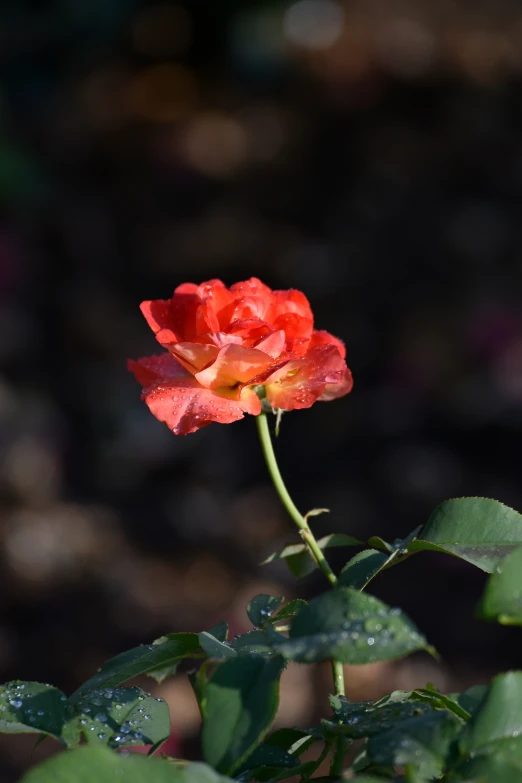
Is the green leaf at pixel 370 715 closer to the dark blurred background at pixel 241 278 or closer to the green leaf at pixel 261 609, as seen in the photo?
the green leaf at pixel 261 609

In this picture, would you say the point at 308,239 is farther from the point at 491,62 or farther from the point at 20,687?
the point at 20,687

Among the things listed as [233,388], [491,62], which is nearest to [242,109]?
[491,62]

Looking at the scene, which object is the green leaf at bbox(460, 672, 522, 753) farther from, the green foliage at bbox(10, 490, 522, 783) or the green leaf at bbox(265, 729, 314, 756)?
the green leaf at bbox(265, 729, 314, 756)

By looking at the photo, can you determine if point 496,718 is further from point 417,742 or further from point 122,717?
point 122,717

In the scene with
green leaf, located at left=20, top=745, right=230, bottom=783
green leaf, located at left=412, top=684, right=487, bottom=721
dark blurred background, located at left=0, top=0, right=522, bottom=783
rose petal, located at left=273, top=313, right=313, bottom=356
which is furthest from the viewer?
dark blurred background, located at left=0, top=0, right=522, bottom=783

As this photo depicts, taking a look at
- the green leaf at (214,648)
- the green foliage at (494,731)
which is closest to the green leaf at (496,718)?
the green foliage at (494,731)

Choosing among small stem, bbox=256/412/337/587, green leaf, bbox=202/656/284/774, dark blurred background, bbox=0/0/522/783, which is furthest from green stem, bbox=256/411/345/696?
dark blurred background, bbox=0/0/522/783

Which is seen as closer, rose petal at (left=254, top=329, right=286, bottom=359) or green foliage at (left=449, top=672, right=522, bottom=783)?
green foliage at (left=449, top=672, right=522, bottom=783)
